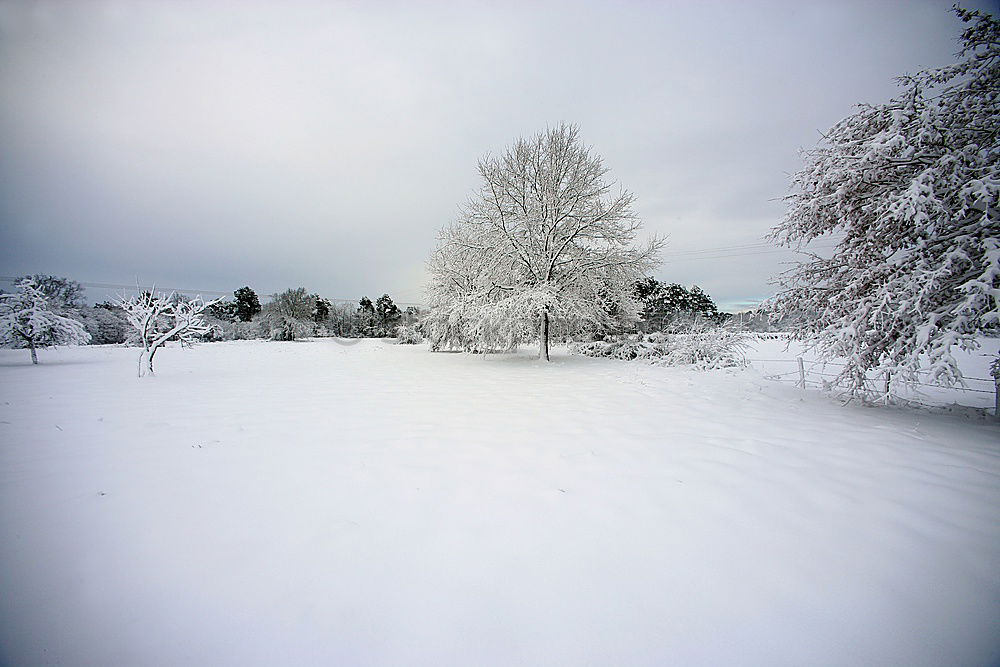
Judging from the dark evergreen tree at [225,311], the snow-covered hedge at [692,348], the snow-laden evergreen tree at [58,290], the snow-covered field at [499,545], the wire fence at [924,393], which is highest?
the dark evergreen tree at [225,311]

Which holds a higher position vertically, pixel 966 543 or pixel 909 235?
pixel 909 235

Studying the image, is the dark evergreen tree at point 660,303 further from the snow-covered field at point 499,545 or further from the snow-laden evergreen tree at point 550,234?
the snow-covered field at point 499,545

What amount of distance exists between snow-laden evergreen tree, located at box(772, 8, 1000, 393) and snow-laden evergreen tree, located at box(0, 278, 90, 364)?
63.8 feet

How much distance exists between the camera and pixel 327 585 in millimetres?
1789

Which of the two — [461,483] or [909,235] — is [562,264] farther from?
[461,483]

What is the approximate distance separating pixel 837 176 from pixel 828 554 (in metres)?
5.73

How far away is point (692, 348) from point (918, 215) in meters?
7.85

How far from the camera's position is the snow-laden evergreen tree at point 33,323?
1047 cm

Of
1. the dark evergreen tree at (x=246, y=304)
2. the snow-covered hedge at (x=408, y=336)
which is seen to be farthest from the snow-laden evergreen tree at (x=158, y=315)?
the dark evergreen tree at (x=246, y=304)

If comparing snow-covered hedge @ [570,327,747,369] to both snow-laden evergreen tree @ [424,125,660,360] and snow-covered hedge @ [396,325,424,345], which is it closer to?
snow-laden evergreen tree @ [424,125,660,360]

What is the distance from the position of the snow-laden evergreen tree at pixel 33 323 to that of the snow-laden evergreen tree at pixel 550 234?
42.8 ft

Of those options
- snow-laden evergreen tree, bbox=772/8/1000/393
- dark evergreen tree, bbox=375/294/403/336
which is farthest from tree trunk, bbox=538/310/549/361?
dark evergreen tree, bbox=375/294/403/336

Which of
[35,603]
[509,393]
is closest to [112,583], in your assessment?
[35,603]

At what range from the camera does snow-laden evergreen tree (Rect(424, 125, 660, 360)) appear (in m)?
12.1
